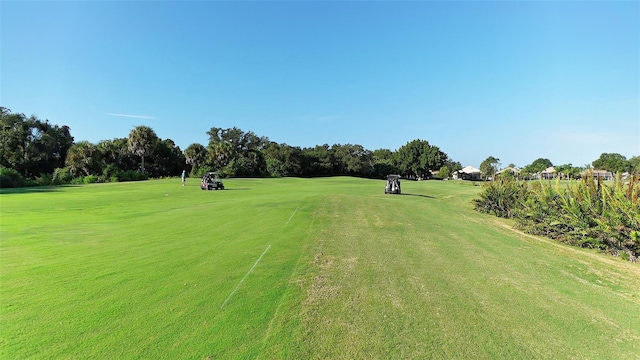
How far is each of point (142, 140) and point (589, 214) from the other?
65034mm

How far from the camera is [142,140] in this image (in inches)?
2343

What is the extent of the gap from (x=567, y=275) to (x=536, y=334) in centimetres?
429

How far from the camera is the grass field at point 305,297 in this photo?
3.96 meters

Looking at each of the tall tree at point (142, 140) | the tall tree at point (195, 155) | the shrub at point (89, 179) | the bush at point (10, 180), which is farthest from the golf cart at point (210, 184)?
the tall tree at point (195, 155)

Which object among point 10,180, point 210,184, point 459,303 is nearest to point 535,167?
point 210,184

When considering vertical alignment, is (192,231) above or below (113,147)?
below

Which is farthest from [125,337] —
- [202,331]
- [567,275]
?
[567,275]

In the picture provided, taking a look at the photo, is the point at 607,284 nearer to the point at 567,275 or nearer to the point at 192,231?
the point at 567,275

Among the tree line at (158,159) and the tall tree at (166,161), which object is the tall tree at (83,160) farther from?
the tall tree at (166,161)

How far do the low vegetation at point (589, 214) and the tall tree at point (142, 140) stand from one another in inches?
2423

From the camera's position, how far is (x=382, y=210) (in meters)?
16.6

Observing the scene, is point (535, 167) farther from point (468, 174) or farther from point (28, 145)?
point (28, 145)

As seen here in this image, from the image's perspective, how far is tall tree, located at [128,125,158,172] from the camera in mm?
59375

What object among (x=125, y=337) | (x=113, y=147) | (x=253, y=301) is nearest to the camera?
(x=125, y=337)
